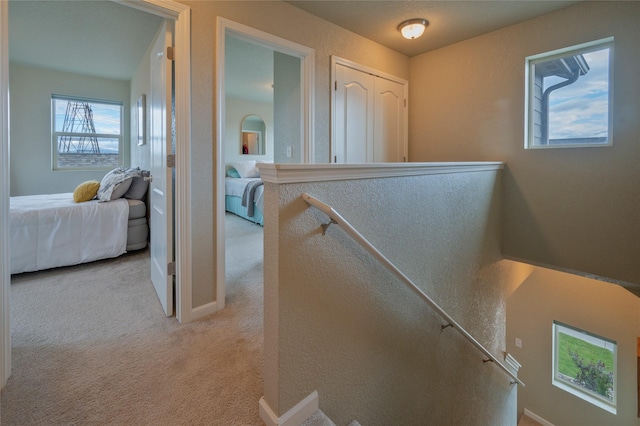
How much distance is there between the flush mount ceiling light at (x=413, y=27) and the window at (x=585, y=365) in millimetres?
4386

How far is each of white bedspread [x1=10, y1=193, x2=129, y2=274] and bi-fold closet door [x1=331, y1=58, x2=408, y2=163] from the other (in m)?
2.50

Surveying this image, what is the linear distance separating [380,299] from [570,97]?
9.08 feet

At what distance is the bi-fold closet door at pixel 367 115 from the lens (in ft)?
9.71

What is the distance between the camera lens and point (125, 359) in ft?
5.31

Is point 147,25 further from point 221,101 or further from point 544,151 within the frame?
point 544,151

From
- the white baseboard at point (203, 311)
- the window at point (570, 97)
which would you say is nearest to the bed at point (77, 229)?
the white baseboard at point (203, 311)

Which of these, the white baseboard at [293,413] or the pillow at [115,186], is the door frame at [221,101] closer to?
the white baseboard at [293,413]

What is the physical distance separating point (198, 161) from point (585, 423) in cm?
594

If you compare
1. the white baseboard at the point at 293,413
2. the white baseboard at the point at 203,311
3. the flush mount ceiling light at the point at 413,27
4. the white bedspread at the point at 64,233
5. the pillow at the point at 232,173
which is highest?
the flush mount ceiling light at the point at 413,27

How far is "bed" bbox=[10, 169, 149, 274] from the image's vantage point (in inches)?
108

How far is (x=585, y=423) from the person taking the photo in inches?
163

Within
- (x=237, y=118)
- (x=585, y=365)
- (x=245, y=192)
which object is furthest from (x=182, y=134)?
(x=585, y=365)

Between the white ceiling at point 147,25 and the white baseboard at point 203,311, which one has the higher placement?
the white ceiling at point 147,25

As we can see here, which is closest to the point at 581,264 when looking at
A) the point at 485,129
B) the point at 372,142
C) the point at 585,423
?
the point at 485,129
